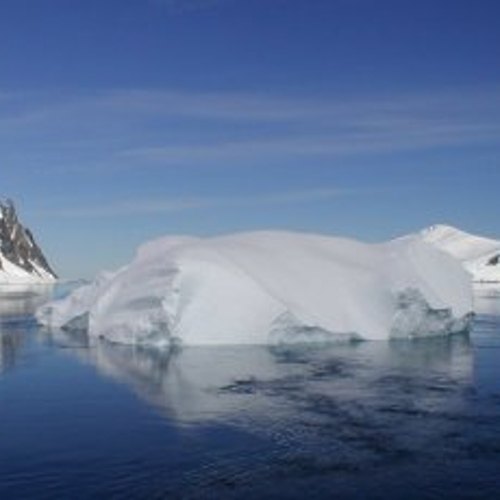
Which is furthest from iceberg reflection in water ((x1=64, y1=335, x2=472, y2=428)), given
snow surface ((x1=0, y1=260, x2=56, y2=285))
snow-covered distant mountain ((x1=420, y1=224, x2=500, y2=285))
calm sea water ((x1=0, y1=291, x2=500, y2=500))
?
snow surface ((x1=0, y1=260, x2=56, y2=285))

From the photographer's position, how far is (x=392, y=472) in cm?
1723

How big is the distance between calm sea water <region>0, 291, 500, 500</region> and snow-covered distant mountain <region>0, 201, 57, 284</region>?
499 feet

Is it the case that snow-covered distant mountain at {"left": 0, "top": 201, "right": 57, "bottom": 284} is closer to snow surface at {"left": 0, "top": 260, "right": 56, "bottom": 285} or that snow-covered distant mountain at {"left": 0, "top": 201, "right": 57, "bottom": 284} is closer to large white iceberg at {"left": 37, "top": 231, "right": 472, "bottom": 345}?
snow surface at {"left": 0, "top": 260, "right": 56, "bottom": 285}

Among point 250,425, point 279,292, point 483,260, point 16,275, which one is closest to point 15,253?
point 16,275

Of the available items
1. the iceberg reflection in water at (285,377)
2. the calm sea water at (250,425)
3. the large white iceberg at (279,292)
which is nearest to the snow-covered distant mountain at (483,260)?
the large white iceberg at (279,292)

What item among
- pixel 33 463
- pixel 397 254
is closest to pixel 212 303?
pixel 397 254

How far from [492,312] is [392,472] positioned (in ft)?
153

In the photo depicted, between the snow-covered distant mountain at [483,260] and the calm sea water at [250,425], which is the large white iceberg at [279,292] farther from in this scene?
the snow-covered distant mountain at [483,260]

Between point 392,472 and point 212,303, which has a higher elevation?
point 212,303

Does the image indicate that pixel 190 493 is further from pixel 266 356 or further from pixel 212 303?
pixel 212 303

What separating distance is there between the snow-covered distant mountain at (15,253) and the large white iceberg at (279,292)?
141766 mm

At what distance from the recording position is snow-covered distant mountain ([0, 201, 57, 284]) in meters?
183

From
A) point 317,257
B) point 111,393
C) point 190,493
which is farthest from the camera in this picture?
point 317,257

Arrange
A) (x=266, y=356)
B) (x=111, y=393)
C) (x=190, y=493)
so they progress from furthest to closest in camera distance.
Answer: (x=266, y=356)
(x=111, y=393)
(x=190, y=493)
